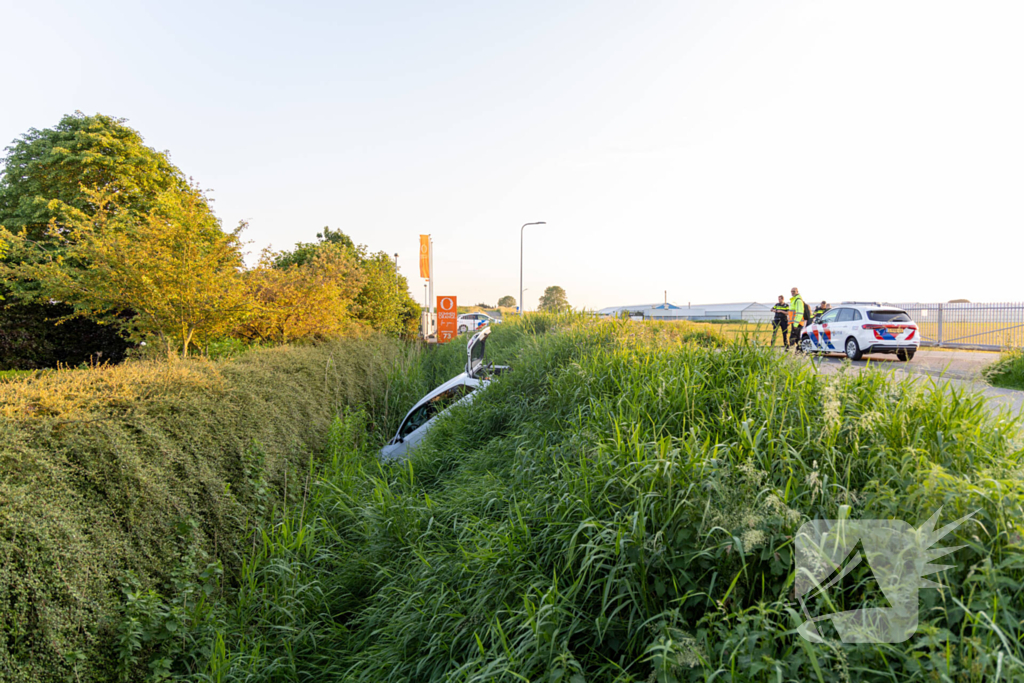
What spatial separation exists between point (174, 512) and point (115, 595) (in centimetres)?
70

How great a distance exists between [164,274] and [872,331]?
17204mm

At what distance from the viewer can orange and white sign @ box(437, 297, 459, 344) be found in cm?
1764

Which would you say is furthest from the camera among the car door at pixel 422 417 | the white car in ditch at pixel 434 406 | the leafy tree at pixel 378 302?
the leafy tree at pixel 378 302

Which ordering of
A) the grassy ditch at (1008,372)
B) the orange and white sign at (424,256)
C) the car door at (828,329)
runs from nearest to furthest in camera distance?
1. the grassy ditch at (1008,372)
2. the car door at (828,329)
3. the orange and white sign at (424,256)

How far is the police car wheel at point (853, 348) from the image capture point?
14.7 meters

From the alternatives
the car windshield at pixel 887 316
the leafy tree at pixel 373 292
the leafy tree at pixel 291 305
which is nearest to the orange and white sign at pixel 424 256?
the leafy tree at pixel 373 292

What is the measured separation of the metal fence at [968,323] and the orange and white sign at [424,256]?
2159cm

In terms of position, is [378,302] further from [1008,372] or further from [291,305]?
[1008,372]

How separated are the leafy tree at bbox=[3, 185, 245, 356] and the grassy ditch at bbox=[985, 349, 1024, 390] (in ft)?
46.0

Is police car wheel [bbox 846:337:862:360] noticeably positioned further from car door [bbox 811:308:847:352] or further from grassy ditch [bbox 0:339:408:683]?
grassy ditch [bbox 0:339:408:683]

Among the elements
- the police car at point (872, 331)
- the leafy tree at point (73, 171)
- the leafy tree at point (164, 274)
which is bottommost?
the police car at point (872, 331)

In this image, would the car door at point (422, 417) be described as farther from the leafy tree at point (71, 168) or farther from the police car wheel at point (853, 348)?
the leafy tree at point (71, 168)

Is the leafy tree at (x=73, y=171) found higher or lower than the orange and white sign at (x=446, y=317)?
higher

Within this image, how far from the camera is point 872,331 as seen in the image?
14211 millimetres
